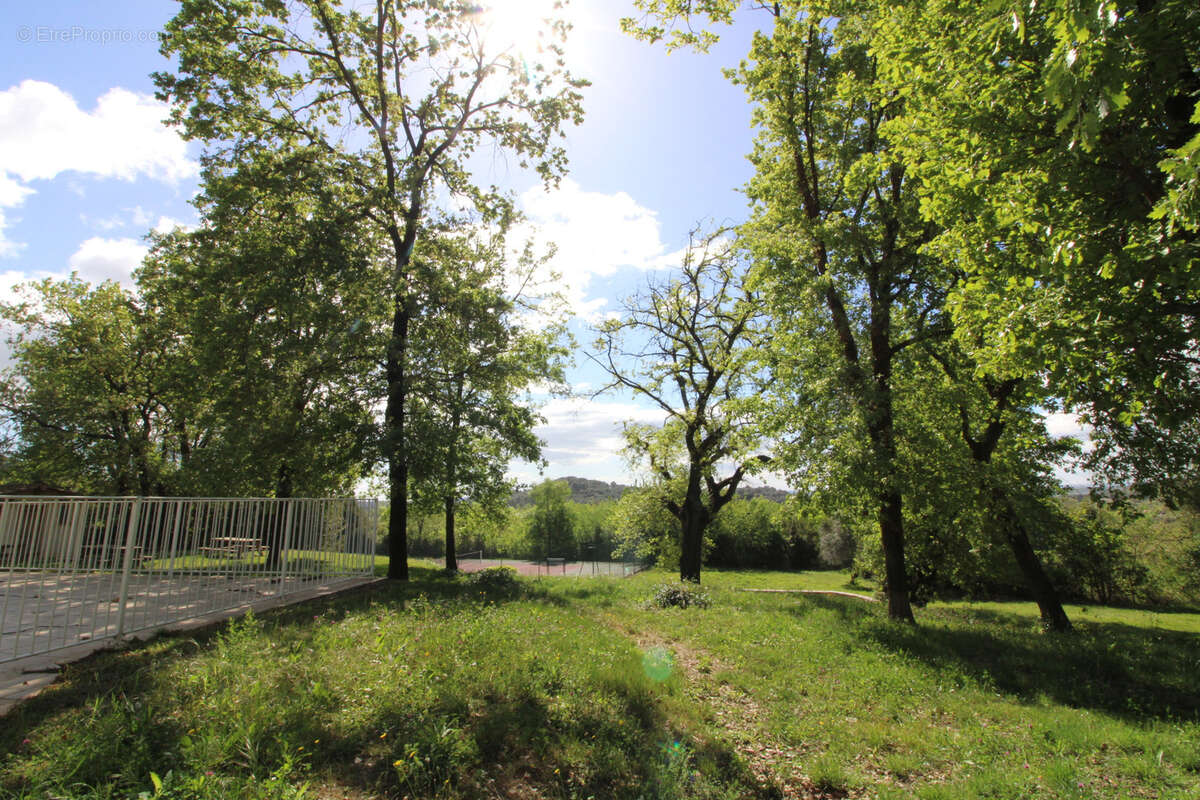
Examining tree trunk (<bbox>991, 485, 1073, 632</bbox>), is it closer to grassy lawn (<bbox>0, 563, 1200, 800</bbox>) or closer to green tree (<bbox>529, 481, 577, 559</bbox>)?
grassy lawn (<bbox>0, 563, 1200, 800</bbox>)

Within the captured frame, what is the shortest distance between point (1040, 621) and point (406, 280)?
1944cm

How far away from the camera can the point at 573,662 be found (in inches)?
265

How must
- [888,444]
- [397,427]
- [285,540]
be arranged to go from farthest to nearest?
[397,427], [285,540], [888,444]

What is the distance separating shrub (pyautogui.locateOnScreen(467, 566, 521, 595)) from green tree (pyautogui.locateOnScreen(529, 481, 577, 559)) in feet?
176

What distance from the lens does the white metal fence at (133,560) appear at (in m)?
7.19

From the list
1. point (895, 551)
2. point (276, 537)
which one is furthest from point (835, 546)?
point (276, 537)

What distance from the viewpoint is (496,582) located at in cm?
1487

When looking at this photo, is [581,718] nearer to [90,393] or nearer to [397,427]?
[397,427]

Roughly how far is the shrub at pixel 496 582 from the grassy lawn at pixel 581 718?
4813 millimetres

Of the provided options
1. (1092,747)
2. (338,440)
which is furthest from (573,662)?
(338,440)

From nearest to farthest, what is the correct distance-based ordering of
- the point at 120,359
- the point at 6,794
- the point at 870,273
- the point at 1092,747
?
the point at 6,794 → the point at 1092,747 → the point at 870,273 → the point at 120,359

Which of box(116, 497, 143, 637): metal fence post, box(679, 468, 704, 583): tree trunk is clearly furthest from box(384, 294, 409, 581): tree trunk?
box(679, 468, 704, 583): tree trunk

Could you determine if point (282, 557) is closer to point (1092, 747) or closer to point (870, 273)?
point (1092, 747)

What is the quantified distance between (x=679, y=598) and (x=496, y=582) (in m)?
5.26
